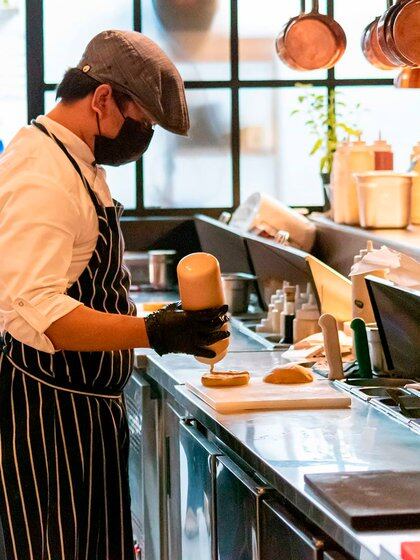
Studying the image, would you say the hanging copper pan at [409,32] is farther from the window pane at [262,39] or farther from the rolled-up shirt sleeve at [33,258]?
the window pane at [262,39]

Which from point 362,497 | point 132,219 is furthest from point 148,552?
point 132,219

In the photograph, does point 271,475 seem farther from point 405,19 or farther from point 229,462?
point 405,19

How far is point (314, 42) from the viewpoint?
13.7 ft

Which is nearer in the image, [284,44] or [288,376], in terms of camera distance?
[288,376]

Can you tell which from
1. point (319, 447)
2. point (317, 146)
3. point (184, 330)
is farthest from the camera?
point (317, 146)

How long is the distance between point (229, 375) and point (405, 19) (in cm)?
107

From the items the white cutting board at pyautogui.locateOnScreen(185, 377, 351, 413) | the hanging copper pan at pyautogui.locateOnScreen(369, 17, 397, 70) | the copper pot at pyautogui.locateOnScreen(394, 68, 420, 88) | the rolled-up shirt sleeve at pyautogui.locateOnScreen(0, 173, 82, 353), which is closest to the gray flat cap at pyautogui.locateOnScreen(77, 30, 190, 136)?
the rolled-up shirt sleeve at pyautogui.locateOnScreen(0, 173, 82, 353)

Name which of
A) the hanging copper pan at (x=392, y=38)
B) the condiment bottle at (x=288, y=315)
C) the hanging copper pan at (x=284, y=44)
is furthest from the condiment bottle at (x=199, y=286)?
the hanging copper pan at (x=284, y=44)

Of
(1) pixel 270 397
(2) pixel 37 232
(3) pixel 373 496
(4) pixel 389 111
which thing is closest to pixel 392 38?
(1) pixel 270 397

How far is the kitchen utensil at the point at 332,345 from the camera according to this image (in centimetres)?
322

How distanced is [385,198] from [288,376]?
3.81 feet

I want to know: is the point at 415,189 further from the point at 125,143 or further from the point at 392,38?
the point at 125,143

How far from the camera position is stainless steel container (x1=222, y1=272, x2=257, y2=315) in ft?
16.1

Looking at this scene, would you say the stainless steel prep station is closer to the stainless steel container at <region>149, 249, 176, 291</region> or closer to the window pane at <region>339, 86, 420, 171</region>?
the stainless steel container at <region>149, 249, 176, 291</region>
